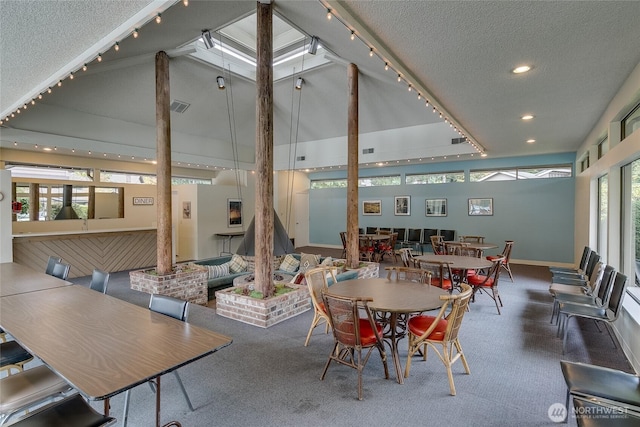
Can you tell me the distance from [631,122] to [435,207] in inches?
254

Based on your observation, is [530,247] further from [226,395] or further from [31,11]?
[31,11]

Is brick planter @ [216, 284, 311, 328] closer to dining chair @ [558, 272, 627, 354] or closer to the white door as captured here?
dining chair @ [558, 272, 627, 354]

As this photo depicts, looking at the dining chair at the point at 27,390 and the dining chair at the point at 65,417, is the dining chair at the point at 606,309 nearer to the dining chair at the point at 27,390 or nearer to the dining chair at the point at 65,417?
the dining chair at the point at 65,417

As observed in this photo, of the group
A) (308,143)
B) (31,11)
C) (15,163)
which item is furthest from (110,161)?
(31,11)

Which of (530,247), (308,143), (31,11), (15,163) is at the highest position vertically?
(308,143)

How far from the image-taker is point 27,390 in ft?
6.04

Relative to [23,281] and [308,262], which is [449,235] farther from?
[23,281]

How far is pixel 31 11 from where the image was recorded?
264 cm

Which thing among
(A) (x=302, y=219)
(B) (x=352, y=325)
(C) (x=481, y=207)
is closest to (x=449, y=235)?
(C) (x=481, y=207)

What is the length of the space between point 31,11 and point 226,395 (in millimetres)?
3651

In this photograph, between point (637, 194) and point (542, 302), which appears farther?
point (542, 302)

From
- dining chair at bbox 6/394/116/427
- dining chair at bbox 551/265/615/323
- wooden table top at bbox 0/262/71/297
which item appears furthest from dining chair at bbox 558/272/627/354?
wooden table top at bbox 0/262/71/297

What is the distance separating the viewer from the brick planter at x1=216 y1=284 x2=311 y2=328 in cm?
422

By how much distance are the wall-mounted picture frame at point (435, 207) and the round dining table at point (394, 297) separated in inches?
292
